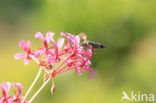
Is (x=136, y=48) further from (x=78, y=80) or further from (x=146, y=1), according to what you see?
(x=78, y=80)

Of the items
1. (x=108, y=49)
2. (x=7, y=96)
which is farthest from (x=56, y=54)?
(x=108, y=49)

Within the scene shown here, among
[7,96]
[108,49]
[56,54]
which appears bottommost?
[7,96]

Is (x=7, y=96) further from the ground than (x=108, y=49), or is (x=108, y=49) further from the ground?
(x=108, y=49)

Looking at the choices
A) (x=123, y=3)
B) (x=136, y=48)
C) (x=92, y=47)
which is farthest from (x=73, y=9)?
(x=92, y=47)

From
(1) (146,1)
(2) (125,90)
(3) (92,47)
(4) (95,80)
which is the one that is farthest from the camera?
(1) (146,1)

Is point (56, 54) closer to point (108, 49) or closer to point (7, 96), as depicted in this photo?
point (7, 96)

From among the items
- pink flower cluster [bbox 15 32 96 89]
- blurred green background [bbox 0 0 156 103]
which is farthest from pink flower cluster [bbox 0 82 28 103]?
blurred green background [bbox 0 0 156 103]

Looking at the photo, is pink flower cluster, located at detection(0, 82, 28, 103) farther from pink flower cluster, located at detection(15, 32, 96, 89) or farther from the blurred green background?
the blurred green background

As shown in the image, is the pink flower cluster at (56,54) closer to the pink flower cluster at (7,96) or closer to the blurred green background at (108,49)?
the pink flower cluster at (7,96)
